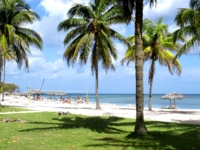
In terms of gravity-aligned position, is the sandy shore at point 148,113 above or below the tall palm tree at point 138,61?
below

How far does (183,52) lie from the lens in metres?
19.8

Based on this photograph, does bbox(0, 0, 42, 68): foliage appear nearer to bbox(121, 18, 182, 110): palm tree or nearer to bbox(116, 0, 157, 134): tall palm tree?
bbox(121, 18, 182, 110): palm tree

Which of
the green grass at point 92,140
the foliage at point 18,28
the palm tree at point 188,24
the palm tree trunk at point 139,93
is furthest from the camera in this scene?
the foliage at point 18,28

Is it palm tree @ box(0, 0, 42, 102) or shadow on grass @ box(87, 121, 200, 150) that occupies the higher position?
palm tree @ box(0, 0, 42, 102)

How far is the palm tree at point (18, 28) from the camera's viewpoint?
909 inches

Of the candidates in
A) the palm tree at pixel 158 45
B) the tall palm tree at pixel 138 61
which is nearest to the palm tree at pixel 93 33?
the palm tree at pixel 158 45

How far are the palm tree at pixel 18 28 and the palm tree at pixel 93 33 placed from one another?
2557mm

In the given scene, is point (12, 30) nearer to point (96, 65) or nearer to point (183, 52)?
point (96, 65)

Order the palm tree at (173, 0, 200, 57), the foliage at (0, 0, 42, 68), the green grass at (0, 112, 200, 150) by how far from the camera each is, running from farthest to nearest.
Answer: the foliage at (0, 0, 42, 68)
the palm tree at (173, 0, 200, 57)
the green grass at (0, 112, 200, 150)

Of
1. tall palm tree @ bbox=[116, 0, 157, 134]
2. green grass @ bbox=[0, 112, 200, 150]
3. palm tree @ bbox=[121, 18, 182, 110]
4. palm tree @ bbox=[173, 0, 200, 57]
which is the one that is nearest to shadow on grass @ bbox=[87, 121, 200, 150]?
green grass @ bbox=[0, 112, 200, 150]

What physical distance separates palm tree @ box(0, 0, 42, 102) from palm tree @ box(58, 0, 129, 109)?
2557 millimetres

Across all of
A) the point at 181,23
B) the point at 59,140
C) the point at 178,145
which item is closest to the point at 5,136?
the point at 59,140

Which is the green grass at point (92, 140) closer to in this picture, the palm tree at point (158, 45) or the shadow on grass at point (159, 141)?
the shadow on grass at point (159, 141)

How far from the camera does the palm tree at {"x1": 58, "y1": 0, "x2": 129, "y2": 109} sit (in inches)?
934
